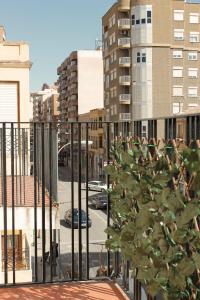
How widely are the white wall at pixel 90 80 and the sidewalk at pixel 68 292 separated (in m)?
55.0

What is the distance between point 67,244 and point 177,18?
22.9 meters

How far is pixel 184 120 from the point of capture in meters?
2.46

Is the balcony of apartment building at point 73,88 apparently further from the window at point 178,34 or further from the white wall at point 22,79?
the white wall at point 22,79

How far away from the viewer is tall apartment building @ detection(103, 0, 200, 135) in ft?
116

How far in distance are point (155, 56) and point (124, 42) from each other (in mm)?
3108

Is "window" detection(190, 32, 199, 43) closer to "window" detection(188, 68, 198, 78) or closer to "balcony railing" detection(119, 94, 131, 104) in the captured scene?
"window" detection(188, 68, 198, 78)

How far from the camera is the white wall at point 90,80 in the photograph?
192 ft

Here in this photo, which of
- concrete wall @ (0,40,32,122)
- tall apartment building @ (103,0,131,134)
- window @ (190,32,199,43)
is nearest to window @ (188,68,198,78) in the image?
window @ (190,32,199,43)

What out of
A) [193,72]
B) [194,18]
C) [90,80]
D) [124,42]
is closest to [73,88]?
[90,80]

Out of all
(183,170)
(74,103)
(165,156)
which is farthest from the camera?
(74,103)

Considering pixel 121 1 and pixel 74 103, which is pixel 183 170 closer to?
pixel 121 1

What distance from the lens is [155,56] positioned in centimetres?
3550

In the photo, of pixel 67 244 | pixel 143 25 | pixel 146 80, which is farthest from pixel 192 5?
pixel 67 244

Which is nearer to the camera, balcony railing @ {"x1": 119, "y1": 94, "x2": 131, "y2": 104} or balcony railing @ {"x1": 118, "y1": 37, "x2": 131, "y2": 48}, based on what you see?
balcony railing @ {"x1": 118, "y1": 37, "x2": 131, "y2": 48}
